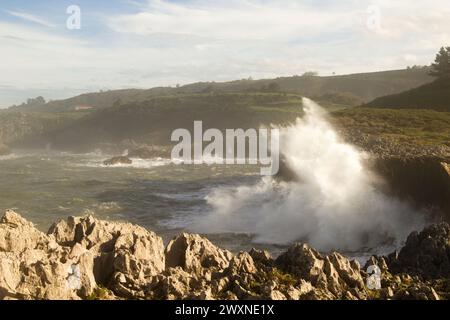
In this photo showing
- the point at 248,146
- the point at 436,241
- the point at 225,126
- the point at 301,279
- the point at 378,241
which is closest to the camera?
the point at 301,279

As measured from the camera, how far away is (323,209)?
35.3m

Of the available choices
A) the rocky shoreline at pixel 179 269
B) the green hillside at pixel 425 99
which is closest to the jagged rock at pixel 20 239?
the rocky shoreline at pixel 179 269

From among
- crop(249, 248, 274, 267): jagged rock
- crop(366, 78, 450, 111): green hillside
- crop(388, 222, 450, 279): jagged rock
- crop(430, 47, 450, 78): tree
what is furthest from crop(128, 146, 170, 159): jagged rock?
crop(249, 248, 274, 267): jagged rock

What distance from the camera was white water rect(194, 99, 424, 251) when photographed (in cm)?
3209

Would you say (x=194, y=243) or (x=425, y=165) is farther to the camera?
(x=425, y=165)

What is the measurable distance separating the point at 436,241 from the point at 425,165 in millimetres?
13398

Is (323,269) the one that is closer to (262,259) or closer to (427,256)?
(262,259)

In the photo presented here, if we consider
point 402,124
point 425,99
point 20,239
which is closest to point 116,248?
point 20,239

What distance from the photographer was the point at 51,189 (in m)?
58.4

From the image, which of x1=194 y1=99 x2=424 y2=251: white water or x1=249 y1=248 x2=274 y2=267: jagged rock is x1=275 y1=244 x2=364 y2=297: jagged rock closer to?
x1=249 y1=248 x2=274 y2=267: jagged rock

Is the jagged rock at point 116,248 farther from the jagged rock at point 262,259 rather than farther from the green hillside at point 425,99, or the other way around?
the green hillside at point 425,99

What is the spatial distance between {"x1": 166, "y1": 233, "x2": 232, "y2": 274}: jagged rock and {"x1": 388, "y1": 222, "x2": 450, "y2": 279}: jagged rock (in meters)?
7.54
